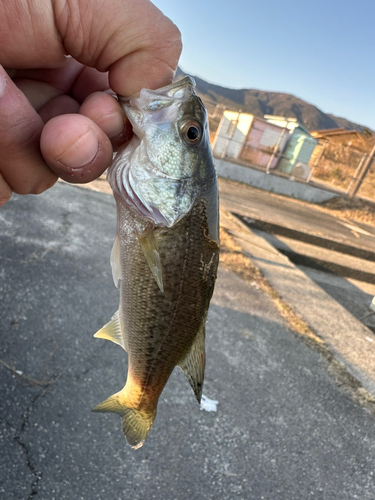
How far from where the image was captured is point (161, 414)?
2.68 meters

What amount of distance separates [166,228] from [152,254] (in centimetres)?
13

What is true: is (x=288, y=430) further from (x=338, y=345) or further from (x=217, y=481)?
(x=338, y=345)

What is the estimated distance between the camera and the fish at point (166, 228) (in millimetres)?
1410

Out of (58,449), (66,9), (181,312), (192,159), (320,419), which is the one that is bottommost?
(58,449)

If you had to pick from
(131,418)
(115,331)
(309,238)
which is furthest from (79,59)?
(309,238)

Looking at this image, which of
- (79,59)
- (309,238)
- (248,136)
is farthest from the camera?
Result: (248,136)

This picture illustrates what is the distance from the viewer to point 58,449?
7.38ft

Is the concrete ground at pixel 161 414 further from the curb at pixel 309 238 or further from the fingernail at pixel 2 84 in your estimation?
the curb at pixel 309 238

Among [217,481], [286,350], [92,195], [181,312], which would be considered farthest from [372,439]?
[92,195]

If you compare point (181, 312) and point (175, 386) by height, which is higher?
point (181, 312)

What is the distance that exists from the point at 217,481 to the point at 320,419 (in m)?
1.21

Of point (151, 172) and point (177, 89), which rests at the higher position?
point (177, 89)

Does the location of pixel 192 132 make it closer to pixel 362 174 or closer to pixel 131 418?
pixel 131 418

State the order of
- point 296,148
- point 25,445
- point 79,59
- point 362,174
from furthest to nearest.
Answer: point 296,148 → point 362,174 → point 25,445 → point 79,59
